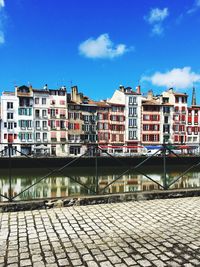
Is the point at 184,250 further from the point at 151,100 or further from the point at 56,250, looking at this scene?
the point at 151,100

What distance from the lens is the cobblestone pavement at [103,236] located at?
3.57 meters

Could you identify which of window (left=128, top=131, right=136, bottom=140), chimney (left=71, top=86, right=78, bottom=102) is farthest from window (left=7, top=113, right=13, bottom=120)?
window (left=128, top=131, right=136, bottom=140)

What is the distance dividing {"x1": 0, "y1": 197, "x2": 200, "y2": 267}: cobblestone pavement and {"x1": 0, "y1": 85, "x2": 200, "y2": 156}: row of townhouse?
41.9 m

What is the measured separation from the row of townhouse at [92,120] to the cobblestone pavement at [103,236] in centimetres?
4193

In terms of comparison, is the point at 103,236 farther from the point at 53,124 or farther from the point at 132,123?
the point at 132,123

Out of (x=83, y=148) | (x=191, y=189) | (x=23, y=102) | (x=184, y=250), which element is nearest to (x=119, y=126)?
(x=83, y=148)

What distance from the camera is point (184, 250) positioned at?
3.86 meters

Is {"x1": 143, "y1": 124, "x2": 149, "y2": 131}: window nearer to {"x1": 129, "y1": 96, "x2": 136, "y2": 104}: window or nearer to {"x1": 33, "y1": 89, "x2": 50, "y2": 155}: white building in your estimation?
{"x1": 129, "y1": 96, "x2": 136, "y2": 104}: window

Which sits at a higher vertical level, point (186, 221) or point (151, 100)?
point (151, 100)

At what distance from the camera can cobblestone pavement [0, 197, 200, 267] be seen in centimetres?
357

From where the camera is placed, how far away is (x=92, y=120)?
57.3 meters

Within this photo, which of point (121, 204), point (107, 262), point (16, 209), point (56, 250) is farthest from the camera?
point (121, 204)

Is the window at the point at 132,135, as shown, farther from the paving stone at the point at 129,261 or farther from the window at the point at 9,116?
the paving stone at the point at 129,261

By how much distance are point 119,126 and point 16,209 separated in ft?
178
